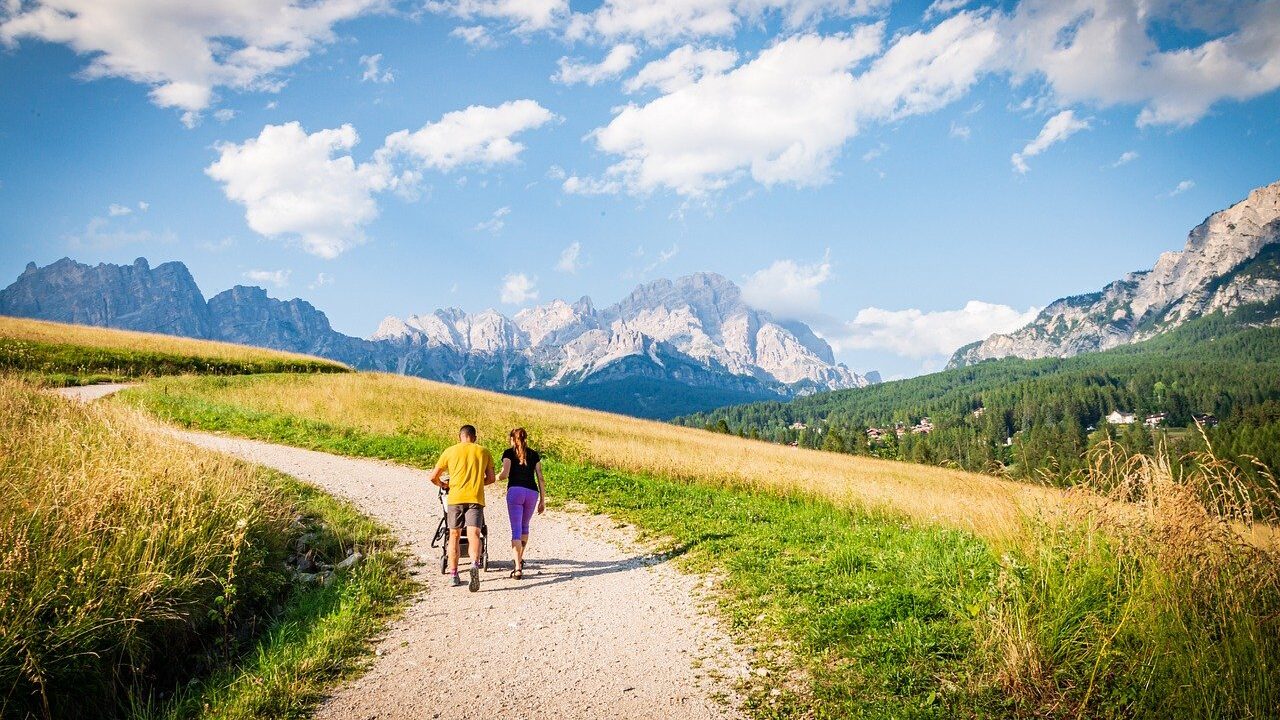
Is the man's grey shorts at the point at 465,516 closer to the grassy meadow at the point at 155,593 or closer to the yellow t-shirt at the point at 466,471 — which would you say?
the yellow t-shirt at the point at 466,471

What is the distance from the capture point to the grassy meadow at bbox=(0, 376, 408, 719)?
215 inches

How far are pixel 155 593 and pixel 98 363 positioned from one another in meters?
35.9

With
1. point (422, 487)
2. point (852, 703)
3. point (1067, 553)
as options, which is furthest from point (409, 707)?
point (422, 487)

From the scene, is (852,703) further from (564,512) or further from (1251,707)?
(564,512)

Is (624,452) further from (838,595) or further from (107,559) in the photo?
(107,559)

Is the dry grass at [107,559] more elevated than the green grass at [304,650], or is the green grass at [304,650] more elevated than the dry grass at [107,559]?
the dry grass at [107,559]

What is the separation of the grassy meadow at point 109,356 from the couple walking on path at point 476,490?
27.8 m

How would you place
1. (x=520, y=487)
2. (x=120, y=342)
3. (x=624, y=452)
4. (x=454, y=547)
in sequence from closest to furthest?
(x=454, y=547), (x=520, y=487), (x=624, y=452), (x=120, y=342)

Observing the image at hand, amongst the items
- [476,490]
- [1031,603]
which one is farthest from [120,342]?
[1031,603]

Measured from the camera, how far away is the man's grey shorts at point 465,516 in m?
9.33

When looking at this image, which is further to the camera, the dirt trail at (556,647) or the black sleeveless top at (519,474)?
the black sleeveless top at (519,474)

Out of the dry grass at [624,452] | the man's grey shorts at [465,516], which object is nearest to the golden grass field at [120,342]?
the dry grass at [624,452]

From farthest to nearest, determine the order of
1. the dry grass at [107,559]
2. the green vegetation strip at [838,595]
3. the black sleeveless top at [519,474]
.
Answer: the black sleeveless top at [519,474], the green vegetation strip at [838,595], the dry grass at [107,559]

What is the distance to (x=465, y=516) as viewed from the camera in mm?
9422
